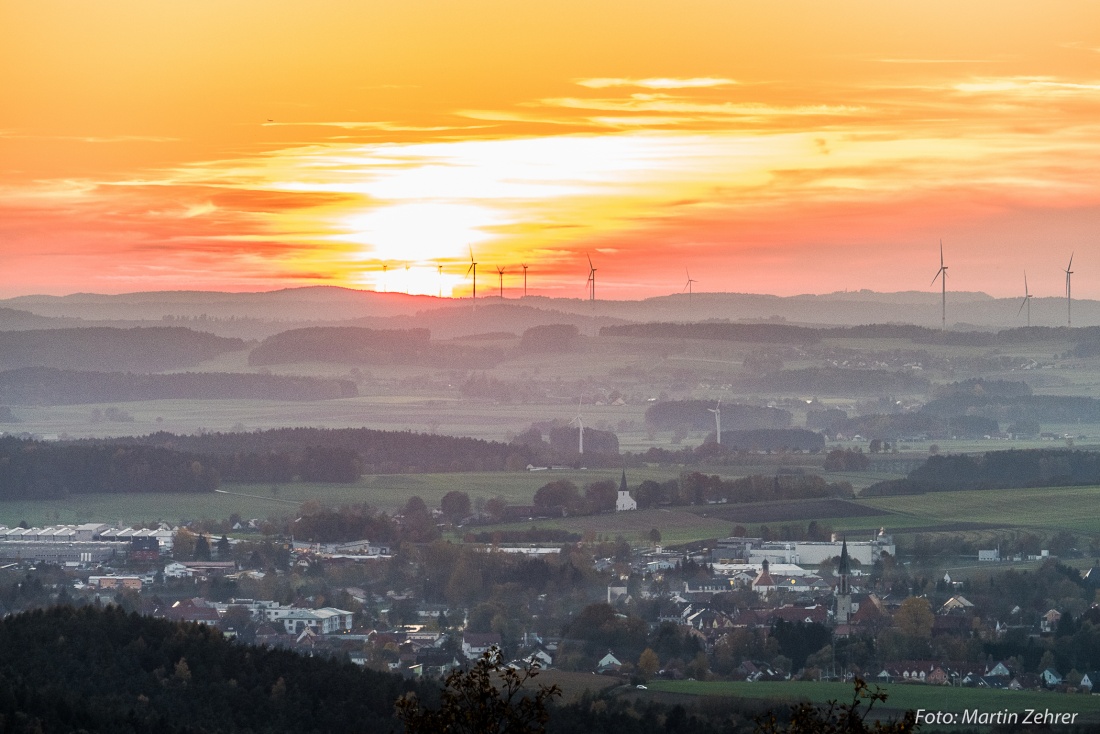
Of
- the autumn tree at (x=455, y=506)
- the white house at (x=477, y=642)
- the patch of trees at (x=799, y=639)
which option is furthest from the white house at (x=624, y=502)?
the patch of trees at (x=799, y=639)

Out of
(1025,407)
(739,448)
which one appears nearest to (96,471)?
(739,448)

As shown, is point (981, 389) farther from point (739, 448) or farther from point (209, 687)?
point (209, 687)

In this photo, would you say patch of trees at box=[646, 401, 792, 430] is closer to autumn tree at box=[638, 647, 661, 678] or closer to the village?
the village

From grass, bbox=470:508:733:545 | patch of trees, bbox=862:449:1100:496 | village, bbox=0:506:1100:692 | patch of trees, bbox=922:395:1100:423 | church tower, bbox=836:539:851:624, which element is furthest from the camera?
patch of trees, bbox=922:395:1100:423

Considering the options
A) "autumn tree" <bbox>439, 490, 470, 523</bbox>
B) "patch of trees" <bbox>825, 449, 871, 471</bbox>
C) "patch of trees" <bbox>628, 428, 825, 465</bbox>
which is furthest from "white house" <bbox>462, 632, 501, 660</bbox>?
"patch of trees" <bbox>628, 428, 825, 465</bbox>

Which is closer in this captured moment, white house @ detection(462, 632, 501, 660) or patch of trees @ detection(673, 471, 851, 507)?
white house @ detection(462, 632, 501, 660)

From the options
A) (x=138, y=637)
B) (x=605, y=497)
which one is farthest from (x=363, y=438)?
(x=138, y=637)
